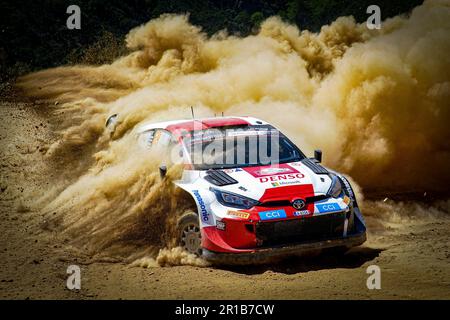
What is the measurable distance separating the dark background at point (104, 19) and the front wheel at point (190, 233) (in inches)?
635

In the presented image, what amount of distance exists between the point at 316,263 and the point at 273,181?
1088 mm

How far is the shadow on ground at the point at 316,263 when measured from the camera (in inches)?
297

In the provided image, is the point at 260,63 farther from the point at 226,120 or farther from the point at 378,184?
the point at 226,120

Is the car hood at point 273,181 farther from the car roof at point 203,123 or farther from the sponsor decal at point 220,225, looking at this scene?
the car roof at point 203,123

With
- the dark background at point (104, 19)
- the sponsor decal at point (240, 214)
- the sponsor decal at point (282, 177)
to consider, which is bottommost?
the sponsor decal at point (240, 214)

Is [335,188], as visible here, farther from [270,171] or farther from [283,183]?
[270,171]

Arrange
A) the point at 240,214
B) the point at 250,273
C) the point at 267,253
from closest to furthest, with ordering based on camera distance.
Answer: the point at 267,253 < the point at 240,214 < the point at 250,273

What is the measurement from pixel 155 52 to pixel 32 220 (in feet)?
29.4

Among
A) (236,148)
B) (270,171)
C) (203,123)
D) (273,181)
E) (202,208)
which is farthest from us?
(203,123)

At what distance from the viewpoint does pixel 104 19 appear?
116 ft

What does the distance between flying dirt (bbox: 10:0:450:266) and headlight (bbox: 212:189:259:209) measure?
2.44ft

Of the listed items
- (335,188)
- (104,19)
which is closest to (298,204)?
(335,188)

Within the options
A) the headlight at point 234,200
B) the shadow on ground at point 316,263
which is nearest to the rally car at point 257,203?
the headlight at point 234,200

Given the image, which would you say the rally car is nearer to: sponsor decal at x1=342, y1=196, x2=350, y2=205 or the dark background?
sponsor decal at x1=342, y1=196, x2=350, y2=205
